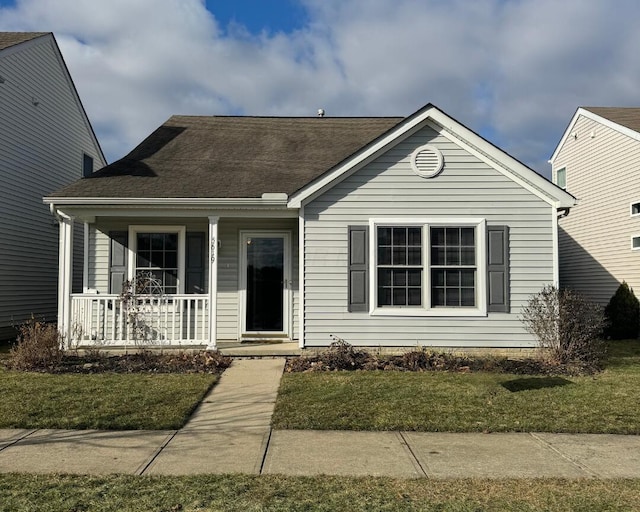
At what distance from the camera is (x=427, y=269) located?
950cm

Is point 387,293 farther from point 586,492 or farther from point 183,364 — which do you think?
point 586,492

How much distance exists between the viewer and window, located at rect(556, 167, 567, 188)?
63.1 ft

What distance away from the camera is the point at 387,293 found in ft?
31.4

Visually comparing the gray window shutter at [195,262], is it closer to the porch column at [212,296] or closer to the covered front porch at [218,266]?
the covered front porch at [218,266]

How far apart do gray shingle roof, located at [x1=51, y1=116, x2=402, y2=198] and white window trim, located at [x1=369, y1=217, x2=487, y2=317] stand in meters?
1.75

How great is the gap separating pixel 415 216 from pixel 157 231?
5.25m

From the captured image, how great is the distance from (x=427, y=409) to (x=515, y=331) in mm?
3929

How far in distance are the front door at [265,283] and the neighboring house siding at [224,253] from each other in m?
0.16

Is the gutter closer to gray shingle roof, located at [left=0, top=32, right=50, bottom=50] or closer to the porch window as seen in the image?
the porch window

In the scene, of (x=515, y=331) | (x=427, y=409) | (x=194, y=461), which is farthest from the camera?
(x=515, y=331)

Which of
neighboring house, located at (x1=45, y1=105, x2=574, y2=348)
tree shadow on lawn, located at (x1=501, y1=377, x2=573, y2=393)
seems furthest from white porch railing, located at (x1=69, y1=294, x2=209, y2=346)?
tree shadow on lawn, located at (x1=501, y1=377, x2=573, y2=393)

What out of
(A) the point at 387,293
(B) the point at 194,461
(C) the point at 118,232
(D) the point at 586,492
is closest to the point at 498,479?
(D) the point at 586,492

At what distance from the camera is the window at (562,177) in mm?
19228

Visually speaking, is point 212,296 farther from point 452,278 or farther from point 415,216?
point 452,278
